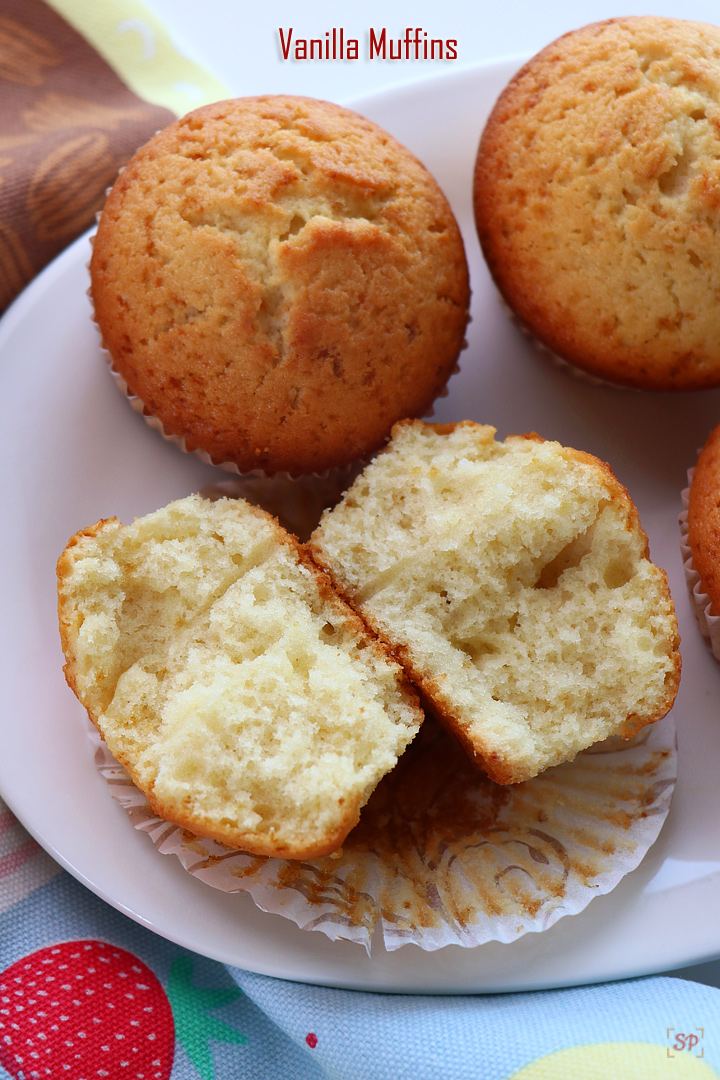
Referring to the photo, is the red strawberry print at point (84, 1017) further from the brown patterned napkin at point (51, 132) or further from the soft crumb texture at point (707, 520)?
the brown patterned napkin at point (51, 132)

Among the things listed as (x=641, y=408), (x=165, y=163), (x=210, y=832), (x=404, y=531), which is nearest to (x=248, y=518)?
(x=404, y=531)

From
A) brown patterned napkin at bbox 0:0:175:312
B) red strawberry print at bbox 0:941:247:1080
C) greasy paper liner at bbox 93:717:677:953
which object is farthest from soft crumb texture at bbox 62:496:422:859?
brown patterned napkin at bbox 0:0:175:312

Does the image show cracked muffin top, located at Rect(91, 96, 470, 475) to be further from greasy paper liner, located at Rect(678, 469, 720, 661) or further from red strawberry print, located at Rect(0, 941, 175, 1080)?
red strawberry print, located at Rect(0, 941, 175, 1080)

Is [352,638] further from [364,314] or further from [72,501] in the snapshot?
[72,501]

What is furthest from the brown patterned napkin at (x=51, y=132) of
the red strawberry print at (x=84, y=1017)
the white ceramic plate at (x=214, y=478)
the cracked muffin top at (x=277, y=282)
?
the red strawberry print at (x=84, y=1017)

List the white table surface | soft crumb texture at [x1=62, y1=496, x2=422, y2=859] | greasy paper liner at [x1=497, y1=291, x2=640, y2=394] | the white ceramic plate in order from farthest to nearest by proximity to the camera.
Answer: the white table surface → greasy paper liner at [x1=497, y1=291, x2=640, y2=394] → the white ceramic plate → soft crumb texture at [x1=62, y1=496, x2=422, y2=859]

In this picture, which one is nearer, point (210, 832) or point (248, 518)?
point (210, 832)
